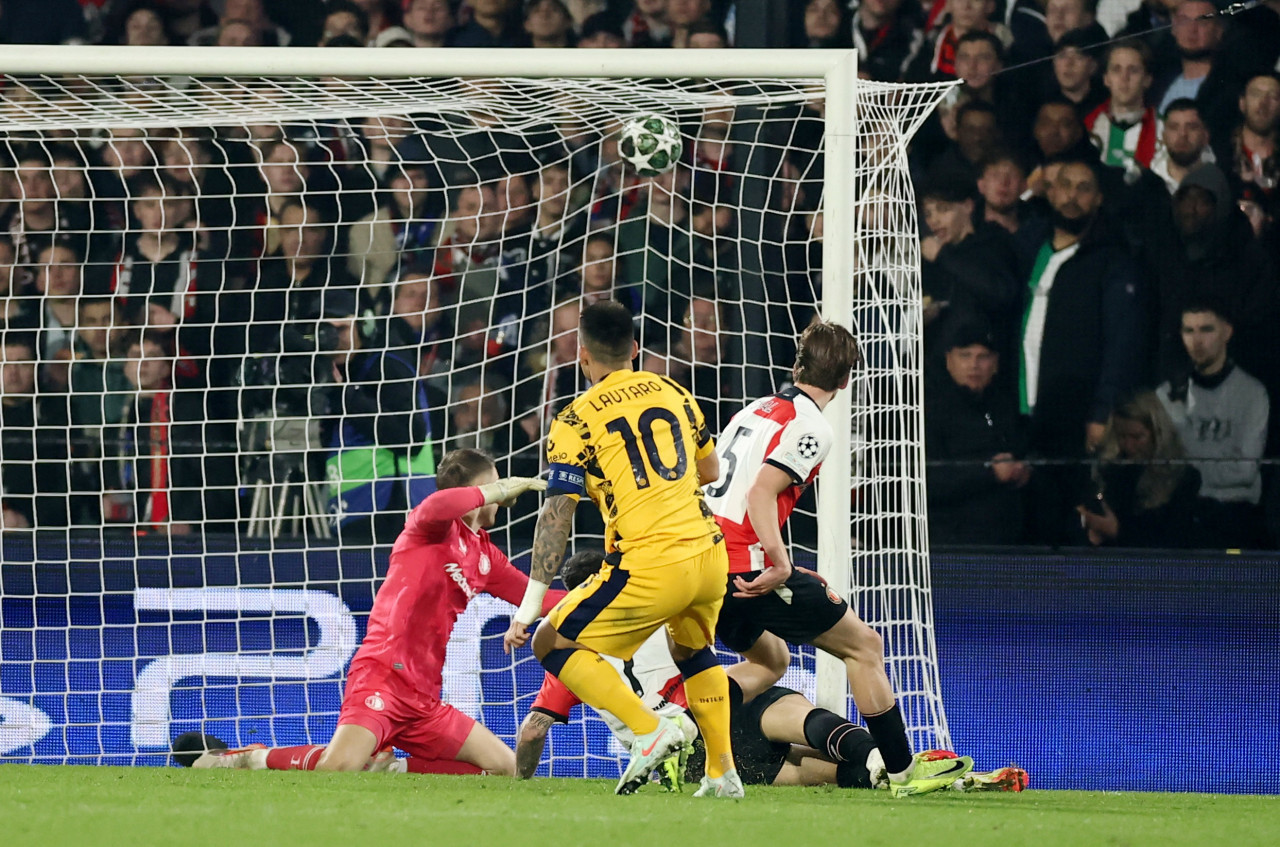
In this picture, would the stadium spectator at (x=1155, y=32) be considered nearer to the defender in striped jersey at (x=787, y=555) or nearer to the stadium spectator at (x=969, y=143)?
the stadium spectator at (x=969, y=143)

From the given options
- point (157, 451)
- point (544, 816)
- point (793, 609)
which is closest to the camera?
point (544, 816)

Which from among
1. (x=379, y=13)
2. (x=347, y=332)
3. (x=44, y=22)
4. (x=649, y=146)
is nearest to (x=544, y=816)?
(x=649, y=146)

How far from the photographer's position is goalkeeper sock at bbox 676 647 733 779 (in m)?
4.01

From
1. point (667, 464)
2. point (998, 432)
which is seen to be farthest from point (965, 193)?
point (667, 464)

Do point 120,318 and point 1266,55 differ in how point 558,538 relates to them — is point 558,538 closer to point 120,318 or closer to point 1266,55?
point 120,318

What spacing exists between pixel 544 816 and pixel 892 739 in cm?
126

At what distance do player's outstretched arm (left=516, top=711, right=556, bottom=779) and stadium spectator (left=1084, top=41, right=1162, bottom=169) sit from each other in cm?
404

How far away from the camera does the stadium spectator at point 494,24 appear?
759cm

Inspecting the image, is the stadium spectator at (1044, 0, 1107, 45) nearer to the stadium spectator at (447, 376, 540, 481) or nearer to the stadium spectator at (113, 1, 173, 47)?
the stadium spectator at (447, 376, 540, 481)

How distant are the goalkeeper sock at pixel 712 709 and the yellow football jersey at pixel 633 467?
337mm

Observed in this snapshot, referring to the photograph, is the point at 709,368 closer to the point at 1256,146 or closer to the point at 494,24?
the point at 494,24

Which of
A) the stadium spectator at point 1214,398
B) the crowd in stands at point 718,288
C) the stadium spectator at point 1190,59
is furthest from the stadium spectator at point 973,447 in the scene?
the stadium spectator at point 1190,59

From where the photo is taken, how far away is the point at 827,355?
4.38m

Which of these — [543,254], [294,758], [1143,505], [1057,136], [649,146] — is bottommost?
[294,758]
